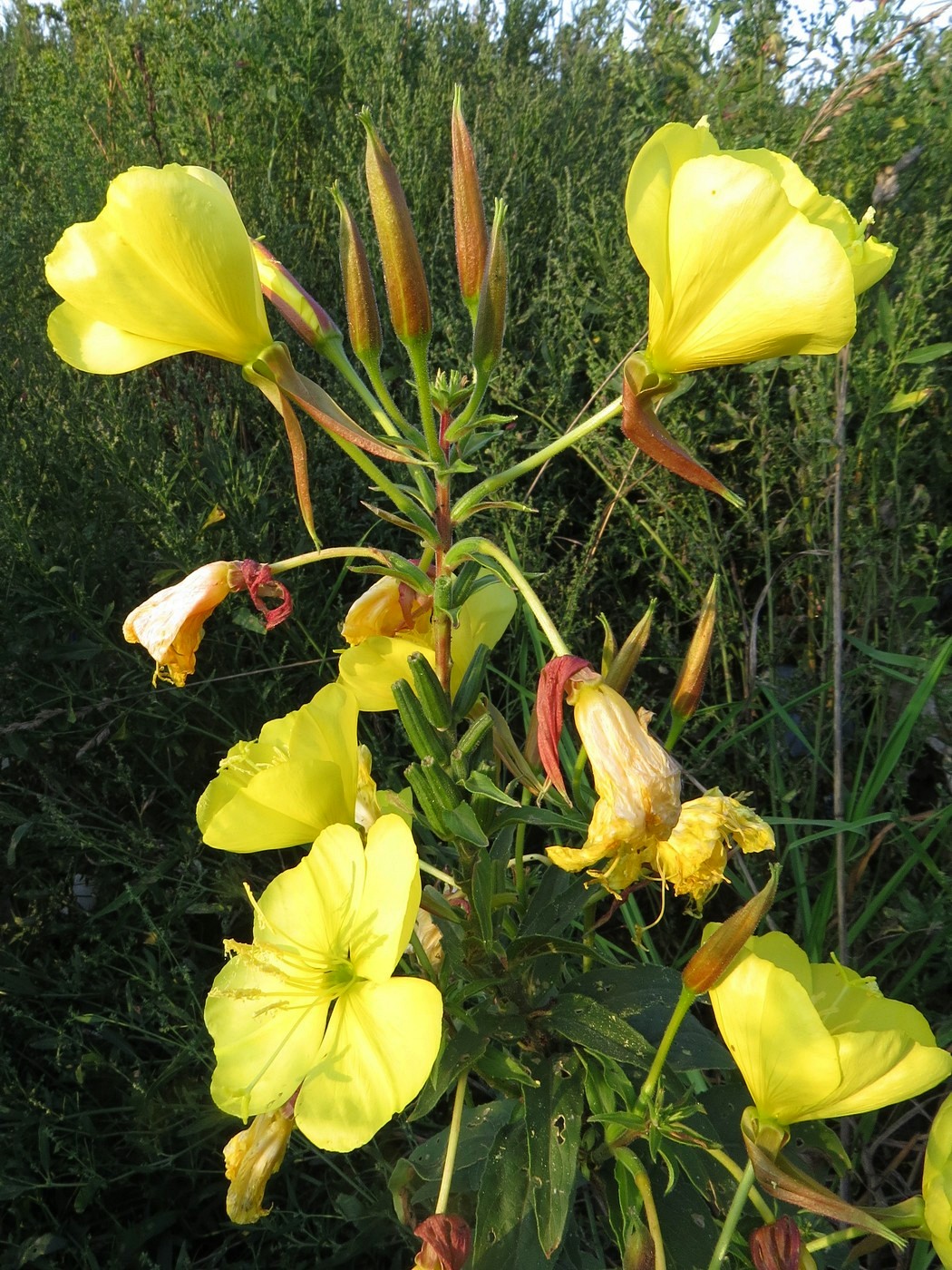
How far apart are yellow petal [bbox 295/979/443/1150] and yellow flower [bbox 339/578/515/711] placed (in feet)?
0.85

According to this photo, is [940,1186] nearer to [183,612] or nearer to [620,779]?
[620,779]

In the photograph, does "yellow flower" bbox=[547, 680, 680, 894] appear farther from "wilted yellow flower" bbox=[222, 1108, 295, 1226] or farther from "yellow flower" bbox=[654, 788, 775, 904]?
"wilted yellow flower" bbox=[222, 1108, 295, 1226]

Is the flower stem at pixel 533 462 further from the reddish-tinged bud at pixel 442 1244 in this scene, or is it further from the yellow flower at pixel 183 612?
the reddish-tinged bud at pixel 442 1244

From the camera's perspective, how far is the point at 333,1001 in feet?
2.63

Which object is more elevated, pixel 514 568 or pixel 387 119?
pixel 387 119

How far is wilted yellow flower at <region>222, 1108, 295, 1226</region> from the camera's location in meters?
0.84

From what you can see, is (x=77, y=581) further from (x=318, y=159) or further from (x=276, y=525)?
(x=318, y=159)

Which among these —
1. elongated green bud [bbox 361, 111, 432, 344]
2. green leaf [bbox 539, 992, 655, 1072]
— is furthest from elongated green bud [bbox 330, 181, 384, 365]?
green leaf [bbox 539, 992, 655, 1072]

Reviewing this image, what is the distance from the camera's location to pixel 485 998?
2.95 ft

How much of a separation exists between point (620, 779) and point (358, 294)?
42cm

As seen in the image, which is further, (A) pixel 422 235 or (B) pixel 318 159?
(B) pixel 318 159

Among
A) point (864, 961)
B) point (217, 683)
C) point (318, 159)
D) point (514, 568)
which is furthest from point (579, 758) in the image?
point (318, 159)

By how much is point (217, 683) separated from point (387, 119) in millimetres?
1647

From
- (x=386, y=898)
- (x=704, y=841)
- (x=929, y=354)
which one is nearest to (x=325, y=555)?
(x=386, y=898)
